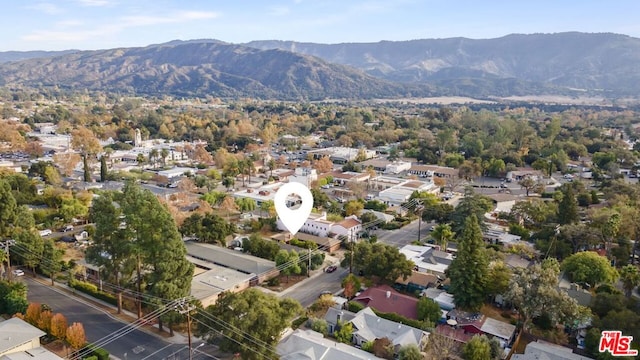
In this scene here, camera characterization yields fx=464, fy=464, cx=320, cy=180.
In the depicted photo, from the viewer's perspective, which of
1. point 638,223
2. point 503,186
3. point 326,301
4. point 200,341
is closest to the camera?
point 200,341

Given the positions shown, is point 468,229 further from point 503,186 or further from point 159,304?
point 503,186

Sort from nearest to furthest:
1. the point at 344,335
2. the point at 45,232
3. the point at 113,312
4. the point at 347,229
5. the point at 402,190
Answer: the point at 344,335
the point at 113,312
the point at 45,232
the point at 347,229
the point at 402,190

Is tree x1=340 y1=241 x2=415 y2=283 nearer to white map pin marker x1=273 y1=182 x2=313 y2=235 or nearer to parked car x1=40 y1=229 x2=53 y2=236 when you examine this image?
white map pin marker x1=273 y1=182 x2=313 y2=235

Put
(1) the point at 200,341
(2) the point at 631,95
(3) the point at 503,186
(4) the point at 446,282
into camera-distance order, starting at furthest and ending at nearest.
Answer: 1. (2) the point at 631,95
2. (3) the point at 503,186
3. (4) the point at 446,282
4. (1) the point at 200,341

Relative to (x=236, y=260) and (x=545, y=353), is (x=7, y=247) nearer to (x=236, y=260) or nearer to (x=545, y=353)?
(x=236, y=260)

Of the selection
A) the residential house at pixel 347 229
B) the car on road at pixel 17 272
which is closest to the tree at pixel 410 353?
the residential house at pixel 347 229

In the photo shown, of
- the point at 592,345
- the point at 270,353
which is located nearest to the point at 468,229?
the point at 592,345

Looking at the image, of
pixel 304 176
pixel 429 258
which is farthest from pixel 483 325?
pixel 304 176
